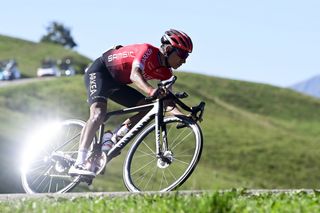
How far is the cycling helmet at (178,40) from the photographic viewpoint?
1094 cm

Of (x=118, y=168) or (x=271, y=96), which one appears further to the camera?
(x=271, y=96)

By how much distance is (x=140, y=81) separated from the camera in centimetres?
1076

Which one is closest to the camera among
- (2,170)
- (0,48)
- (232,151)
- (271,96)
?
(2,170)

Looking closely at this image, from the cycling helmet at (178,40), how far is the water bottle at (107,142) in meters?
1.48

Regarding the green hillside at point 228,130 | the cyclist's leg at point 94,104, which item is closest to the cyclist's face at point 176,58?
the cyclist's leg at point 94,104

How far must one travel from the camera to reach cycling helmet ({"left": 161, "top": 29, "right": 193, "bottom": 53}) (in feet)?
35.9

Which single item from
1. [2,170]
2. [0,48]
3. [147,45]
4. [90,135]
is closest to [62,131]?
[90,135]

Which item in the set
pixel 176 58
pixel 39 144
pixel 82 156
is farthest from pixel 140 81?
pixel 39 144

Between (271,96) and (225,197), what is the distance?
124351mm

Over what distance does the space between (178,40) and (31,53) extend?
435 ft

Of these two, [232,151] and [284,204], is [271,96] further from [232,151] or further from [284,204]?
[284,204]

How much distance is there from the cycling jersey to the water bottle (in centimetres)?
72

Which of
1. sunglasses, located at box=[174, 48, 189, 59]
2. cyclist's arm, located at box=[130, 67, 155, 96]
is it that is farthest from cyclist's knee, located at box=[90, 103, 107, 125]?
sunglasses, located at box=[174, 48, 189, 59]

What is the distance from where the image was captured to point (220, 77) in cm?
13712
